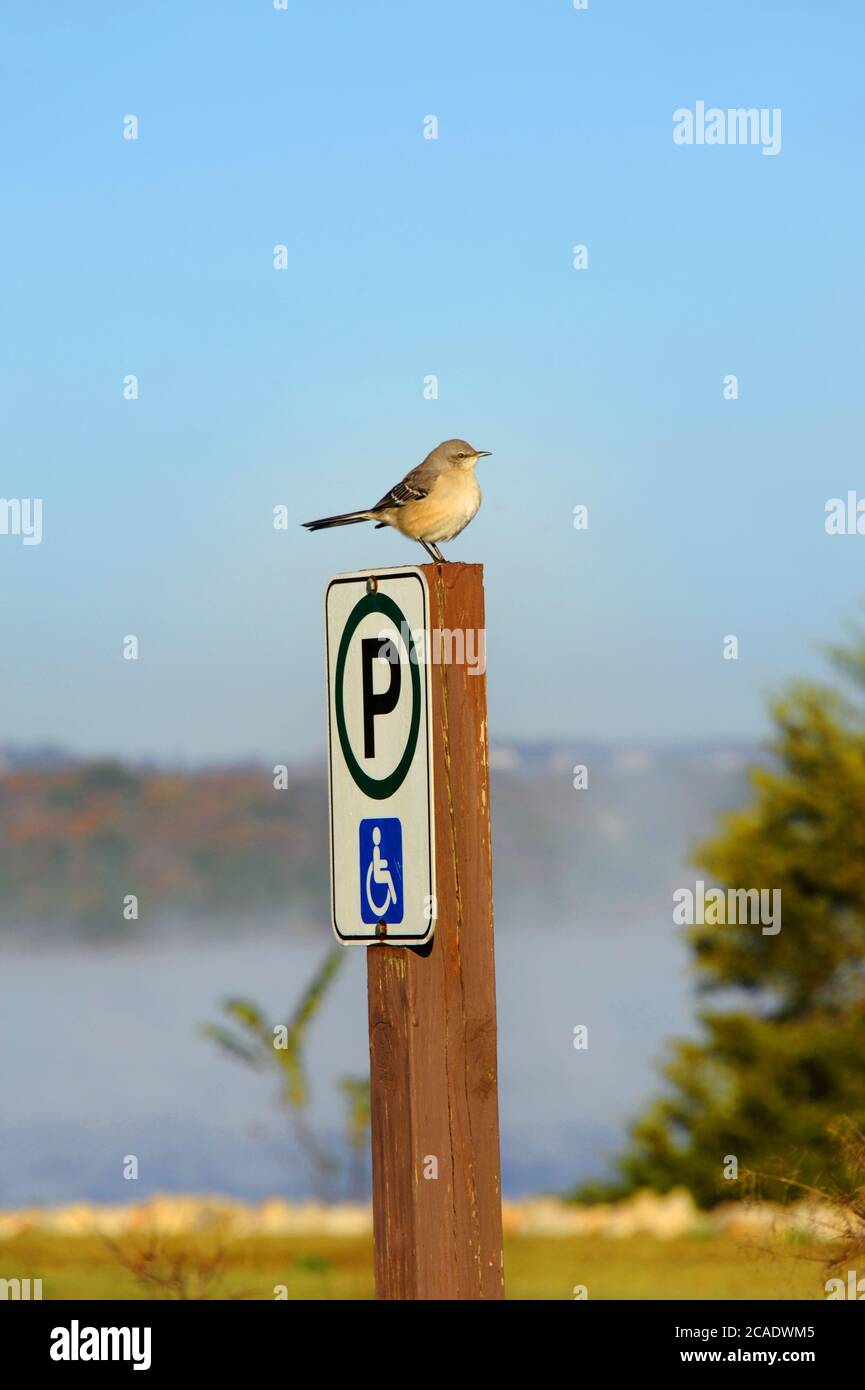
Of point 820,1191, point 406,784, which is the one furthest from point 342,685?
point 820,1191

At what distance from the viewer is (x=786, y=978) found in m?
18.6

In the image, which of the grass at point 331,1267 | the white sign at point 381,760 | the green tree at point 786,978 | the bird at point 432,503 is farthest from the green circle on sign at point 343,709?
the green tree at point 786,978

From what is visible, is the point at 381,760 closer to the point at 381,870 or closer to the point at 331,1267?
the point at 381,870

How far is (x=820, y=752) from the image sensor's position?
1889 centimetres

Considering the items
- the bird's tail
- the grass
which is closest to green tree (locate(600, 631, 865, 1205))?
the grass

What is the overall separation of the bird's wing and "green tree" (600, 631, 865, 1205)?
11986mm

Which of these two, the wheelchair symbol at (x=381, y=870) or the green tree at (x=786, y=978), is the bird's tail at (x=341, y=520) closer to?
the wheelchair symbol at (x=381, y=870)

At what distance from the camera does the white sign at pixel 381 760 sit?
4.40 metres

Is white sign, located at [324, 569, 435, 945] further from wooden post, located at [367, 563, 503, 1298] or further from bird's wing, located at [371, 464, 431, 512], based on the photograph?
bird's wing, located at [371, 464, 431, 512]

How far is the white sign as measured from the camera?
14.4 ft

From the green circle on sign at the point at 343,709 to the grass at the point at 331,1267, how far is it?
12.7 ft

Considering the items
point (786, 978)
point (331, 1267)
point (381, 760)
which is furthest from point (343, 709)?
point (786, 978)

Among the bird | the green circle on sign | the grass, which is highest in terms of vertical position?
the bird
